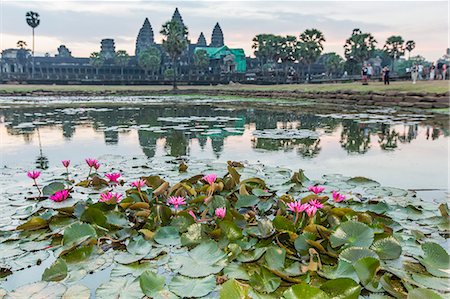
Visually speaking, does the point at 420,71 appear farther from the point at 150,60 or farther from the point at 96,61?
the point at 96,61

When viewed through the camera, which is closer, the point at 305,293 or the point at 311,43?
the point at 305,293

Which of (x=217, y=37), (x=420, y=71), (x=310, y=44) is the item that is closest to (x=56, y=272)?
(x=420, y=71)

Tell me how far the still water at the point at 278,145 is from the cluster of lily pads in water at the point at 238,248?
1528 millimetres

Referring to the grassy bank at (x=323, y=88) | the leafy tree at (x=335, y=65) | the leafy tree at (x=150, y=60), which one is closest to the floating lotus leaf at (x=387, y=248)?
the grassy bank at (x=323, y=88)

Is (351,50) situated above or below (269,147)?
above

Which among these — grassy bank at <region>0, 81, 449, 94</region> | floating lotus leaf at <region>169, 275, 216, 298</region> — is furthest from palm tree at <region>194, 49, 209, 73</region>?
floating lotus leaf at <region>169, 275, 216, 298</region>

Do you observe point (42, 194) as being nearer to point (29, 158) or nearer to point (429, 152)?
point (29, 158)

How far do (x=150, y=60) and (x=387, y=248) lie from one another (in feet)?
191

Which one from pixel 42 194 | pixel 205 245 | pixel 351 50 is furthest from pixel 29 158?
pixel 351 50

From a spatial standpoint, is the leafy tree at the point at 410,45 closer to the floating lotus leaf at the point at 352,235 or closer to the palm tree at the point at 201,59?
the palm tree at the point at 201,59

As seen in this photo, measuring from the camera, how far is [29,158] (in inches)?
191

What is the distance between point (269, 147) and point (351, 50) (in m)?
43.8

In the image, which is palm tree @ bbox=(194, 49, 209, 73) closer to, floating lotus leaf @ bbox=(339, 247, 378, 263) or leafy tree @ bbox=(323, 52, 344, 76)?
leafy tree @ bbox=(323, 52, 344, 76)

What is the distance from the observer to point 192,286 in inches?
64.7
